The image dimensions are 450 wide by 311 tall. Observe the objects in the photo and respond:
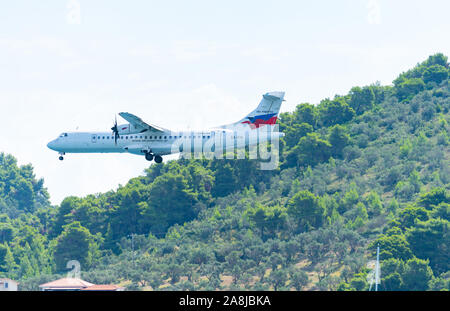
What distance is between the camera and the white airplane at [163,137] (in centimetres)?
6644

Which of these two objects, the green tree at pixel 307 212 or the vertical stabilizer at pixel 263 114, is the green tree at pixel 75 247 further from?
the vertical stabilizer at pixel 263 114

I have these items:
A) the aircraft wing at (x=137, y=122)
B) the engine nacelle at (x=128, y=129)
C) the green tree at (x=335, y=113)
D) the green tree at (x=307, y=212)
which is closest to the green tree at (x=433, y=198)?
Answer: the green tree at (x=307, y=212)

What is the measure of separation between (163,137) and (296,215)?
67.1 metres

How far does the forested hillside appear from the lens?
371ft

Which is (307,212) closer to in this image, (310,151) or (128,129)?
(310,151)

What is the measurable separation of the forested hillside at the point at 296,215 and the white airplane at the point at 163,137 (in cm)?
3909

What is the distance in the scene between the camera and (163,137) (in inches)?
2685

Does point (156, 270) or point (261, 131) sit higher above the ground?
point (261, 131)

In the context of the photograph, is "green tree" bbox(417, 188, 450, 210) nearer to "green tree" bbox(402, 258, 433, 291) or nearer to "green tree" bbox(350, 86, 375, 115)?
"green tree" bbox(402, 258, 433, 291)

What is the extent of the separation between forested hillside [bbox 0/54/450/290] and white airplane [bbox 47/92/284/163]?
39089mm

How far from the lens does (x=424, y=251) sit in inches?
4535
